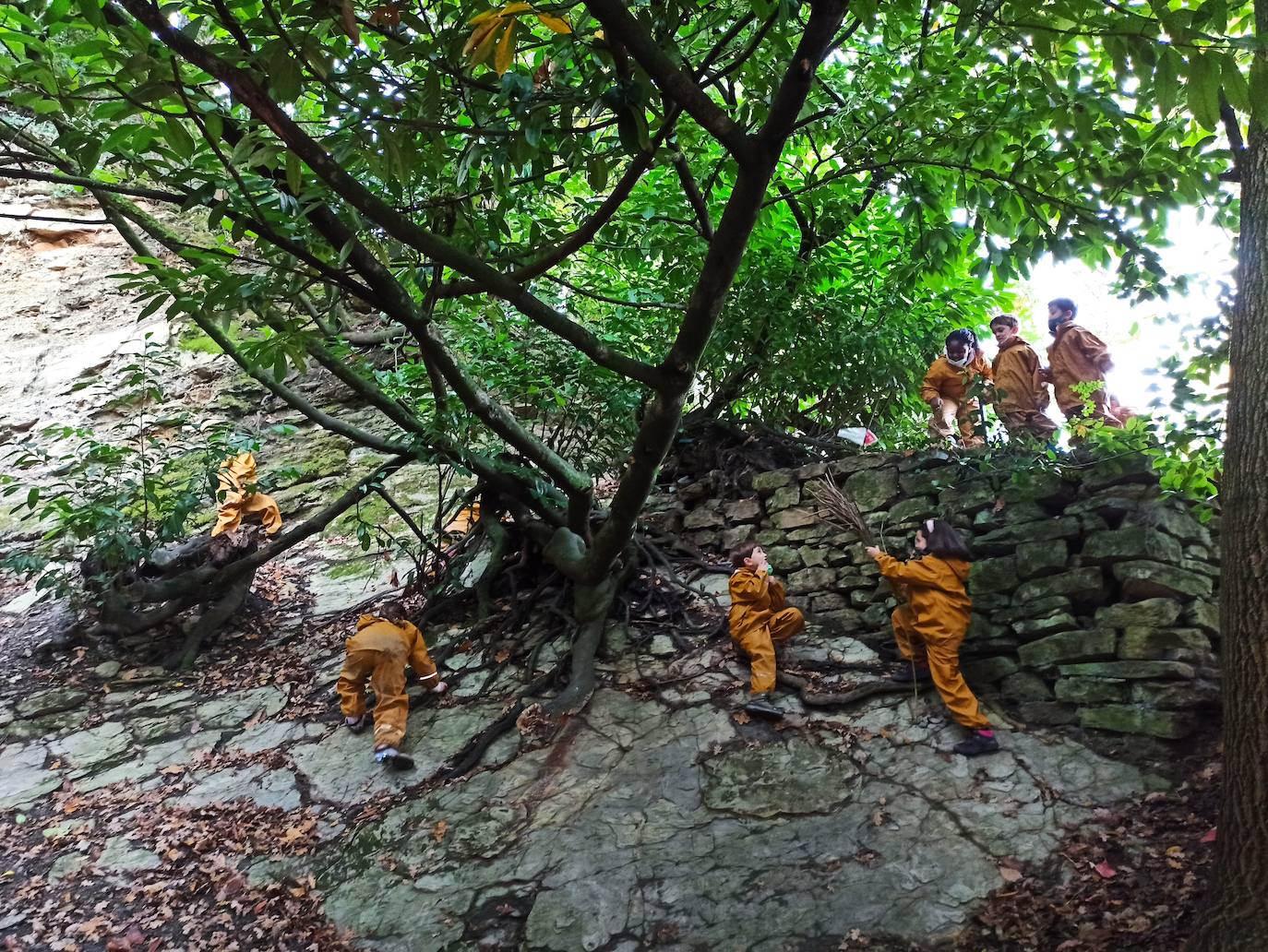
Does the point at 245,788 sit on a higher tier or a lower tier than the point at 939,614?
lower

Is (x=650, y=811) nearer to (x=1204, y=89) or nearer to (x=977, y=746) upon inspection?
(x=977, y=746)

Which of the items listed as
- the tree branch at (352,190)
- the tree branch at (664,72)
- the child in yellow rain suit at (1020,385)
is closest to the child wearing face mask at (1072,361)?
the child in yellow rain suit at (1020,385)

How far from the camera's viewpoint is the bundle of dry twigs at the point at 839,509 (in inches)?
220

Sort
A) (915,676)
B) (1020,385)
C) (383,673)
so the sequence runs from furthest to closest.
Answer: (1020,385) < (383,673) < (915,676)

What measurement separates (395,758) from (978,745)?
3728 millimetres

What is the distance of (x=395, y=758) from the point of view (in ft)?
17.1

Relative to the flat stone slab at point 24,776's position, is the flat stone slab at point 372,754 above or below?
above

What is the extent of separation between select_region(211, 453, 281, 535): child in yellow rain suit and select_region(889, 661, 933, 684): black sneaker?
6.36 m

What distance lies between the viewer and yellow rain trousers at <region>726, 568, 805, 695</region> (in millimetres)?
Result: 5367

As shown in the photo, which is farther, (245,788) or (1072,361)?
(1072,361)

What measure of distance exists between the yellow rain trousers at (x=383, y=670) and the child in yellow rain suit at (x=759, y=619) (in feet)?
7.98

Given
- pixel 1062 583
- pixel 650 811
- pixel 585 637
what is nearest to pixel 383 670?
pixel 585 637

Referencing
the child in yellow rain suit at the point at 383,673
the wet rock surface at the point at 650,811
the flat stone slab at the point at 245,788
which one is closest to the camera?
the wet rock surface at the point at 650,811

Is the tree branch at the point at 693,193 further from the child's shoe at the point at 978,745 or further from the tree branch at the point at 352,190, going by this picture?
the child's shoe at the point at 978,745
